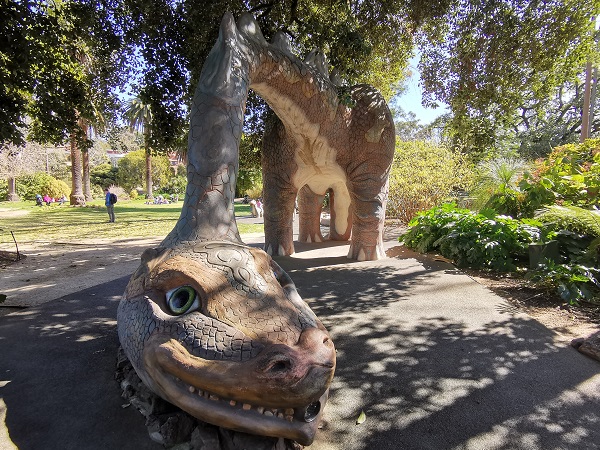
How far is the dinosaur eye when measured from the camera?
208 cm

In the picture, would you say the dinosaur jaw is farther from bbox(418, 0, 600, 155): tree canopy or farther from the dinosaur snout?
bbox(418, 0, 600, 155): tree canopy

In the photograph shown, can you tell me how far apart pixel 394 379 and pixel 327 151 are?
12.1 ft

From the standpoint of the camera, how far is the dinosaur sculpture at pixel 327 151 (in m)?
4.96

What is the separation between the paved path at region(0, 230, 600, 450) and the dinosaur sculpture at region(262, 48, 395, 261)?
185 cm

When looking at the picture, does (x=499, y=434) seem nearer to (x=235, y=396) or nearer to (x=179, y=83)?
(x=235, y=396)

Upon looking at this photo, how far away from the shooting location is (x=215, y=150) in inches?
121

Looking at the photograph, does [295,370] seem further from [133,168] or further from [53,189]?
[133,168]

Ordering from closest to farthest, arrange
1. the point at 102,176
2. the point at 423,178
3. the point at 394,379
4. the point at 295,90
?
the point at 394,379, the point at 295,90, the point at 423,178, the point at 102,176

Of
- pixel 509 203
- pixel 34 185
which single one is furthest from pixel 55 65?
pixel 34 185

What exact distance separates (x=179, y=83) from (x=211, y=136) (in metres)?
3.98

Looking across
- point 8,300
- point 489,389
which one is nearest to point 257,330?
point 489,389

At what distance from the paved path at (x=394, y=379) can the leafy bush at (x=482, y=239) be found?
1.31m

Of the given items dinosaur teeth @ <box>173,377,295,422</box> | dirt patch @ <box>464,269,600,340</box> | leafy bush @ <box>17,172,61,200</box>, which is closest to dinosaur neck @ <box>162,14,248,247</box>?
dinosaur teeth @ <box>173,377,295,422</box>

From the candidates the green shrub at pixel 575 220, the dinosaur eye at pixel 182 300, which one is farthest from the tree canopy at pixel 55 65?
the green shrub at pixel 575 220
